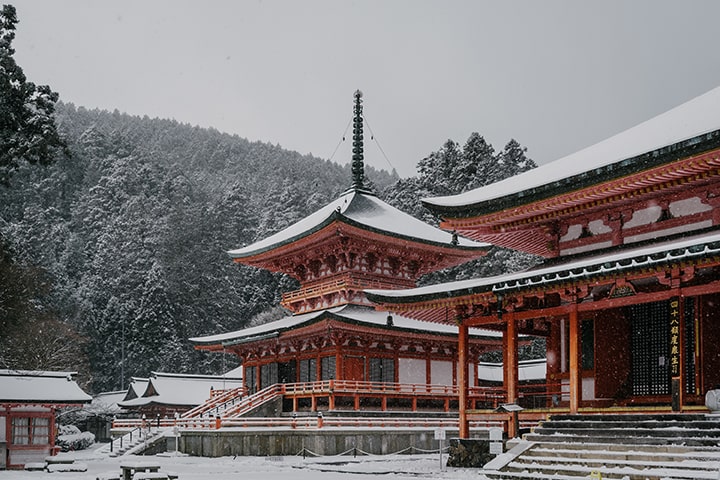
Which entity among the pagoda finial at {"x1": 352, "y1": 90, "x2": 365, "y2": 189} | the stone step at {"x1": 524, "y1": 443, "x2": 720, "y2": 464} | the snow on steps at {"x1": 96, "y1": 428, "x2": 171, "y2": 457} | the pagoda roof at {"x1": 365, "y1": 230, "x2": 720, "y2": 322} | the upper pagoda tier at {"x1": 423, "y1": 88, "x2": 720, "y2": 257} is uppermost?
the pagoda finial at {"x1": 352, "y1": 90, "x2": 365, "y2": 189}

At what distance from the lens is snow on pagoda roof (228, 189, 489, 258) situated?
40438 millimetres

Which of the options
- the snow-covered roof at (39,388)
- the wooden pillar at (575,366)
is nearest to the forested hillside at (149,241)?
the snow-covered roof at (39,388)

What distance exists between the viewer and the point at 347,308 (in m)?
39.3

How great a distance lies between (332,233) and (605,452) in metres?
22.7

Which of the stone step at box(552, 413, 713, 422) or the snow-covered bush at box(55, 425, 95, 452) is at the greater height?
the stone step at box(552, 413, 713, 422)

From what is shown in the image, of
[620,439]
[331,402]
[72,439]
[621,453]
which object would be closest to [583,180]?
[620,439]

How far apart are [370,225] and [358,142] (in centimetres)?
695

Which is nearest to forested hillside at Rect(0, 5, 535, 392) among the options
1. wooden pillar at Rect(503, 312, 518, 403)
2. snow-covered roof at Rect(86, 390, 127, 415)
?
snow-covered roof at Rect(86, 390, 127, 415)

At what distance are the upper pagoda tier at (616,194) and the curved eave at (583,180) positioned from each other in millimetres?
23

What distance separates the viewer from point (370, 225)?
129ft

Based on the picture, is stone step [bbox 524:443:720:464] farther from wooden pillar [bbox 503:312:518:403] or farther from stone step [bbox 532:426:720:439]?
wooden pillar [bbox 503:312:518:403]

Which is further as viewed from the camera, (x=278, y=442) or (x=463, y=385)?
(x=278, y=442)

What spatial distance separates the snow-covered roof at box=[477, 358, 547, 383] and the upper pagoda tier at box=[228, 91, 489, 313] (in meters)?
7.25

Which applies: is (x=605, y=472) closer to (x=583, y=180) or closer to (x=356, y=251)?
(x=583, y=180)
